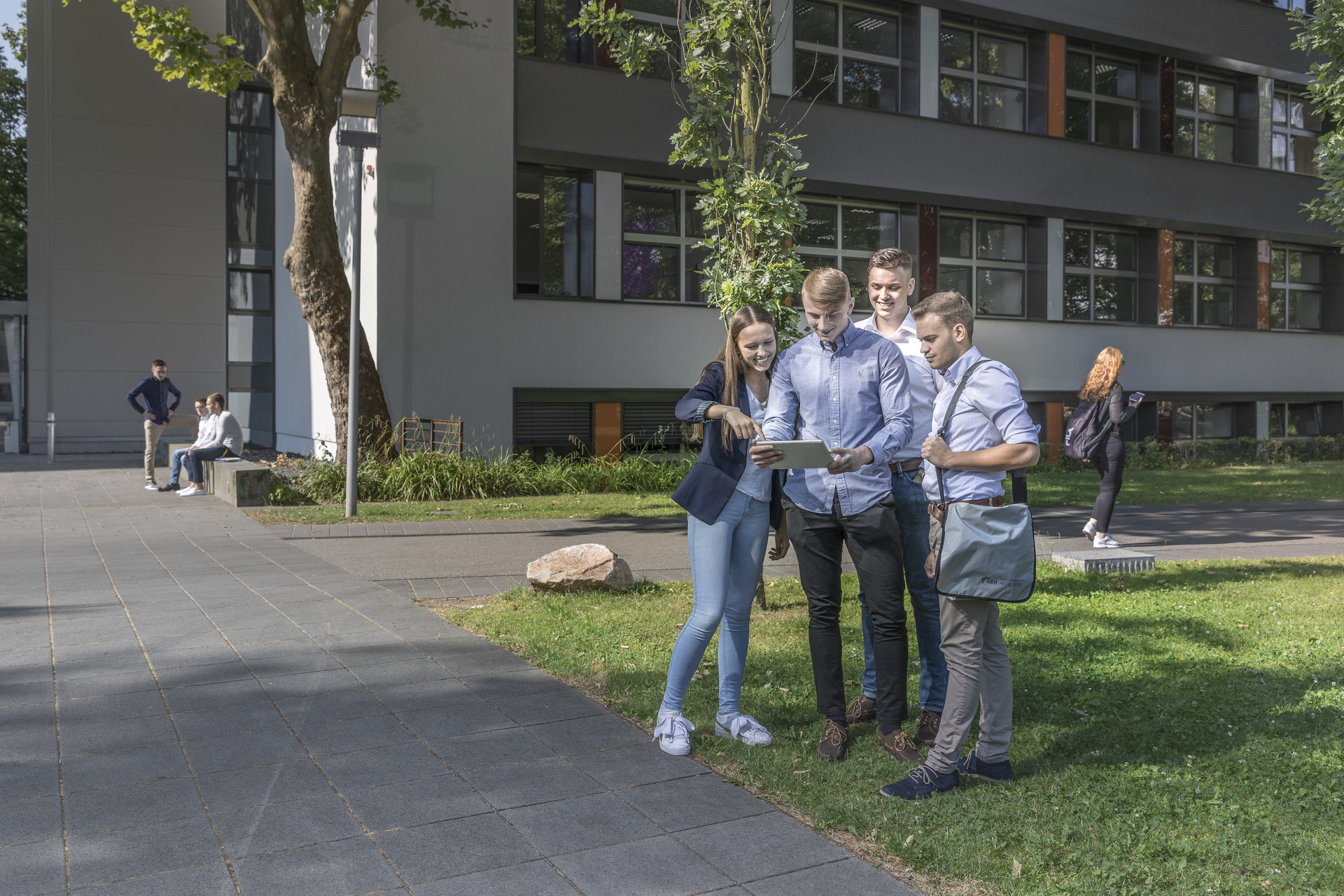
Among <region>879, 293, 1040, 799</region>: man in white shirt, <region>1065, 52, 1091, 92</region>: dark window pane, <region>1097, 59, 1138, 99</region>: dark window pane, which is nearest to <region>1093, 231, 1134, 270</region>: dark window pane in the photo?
<region>1097, 59, 1138, 99</region>: dark window pane

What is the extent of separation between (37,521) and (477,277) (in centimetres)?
726

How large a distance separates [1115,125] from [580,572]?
1982 centimetres

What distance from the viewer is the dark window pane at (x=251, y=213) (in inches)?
989

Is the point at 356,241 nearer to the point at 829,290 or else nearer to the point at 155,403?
the point at 155,403

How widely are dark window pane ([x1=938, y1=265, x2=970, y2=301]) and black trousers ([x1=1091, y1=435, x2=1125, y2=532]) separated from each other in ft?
38.0

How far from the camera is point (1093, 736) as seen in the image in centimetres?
442

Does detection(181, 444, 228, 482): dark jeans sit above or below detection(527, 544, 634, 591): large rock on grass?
above

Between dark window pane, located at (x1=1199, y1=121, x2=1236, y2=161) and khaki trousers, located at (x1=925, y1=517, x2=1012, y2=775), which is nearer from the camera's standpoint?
khaki trousers, located at (x1=925, y1=517, x2=1012, y2=775)

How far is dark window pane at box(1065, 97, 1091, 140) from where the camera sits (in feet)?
71.7

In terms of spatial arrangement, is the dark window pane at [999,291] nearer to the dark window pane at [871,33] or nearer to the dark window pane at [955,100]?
the dark window pane at [955,100]

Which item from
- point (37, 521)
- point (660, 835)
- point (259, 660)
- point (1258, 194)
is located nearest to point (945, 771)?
point (660, 835)

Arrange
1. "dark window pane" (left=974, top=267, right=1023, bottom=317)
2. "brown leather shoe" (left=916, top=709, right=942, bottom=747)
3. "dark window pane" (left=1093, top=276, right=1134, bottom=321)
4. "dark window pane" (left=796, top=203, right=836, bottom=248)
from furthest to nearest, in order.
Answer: "dark window pane" (left=1093, top=276, right=1134, bottom=321) < "dark window pane" (left=974, top=267, right=1023, bottom=317) < "dark window pane" (left=796, top=203, right=836, bottom=248) < "brown leather shoe" (left=916, top=709, right=942, bottom=747)

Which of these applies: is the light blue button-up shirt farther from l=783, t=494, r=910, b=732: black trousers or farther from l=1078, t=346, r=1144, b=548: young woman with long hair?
l=1078, t=346, r=1144, b=548: young woman with long hair

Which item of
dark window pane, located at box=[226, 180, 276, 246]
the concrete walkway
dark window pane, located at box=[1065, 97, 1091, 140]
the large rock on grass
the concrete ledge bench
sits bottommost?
the concrete walkway
